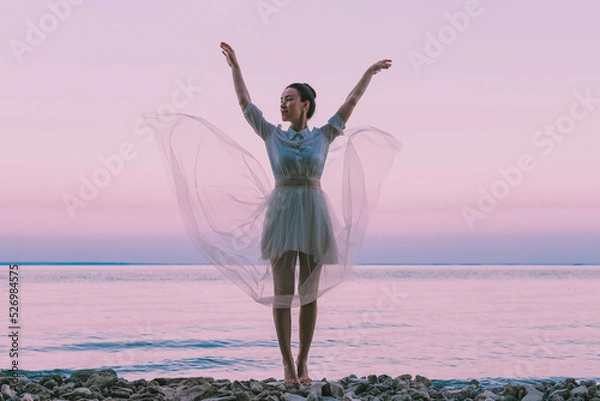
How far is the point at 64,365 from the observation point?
24.7ft

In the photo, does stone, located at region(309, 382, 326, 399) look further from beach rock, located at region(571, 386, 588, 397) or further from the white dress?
beach rock, located at region(571, 386, 588, 397)

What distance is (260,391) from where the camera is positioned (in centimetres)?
458

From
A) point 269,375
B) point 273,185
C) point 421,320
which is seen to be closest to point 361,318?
point 421,320

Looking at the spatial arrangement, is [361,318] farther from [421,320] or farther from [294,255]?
[294,255]

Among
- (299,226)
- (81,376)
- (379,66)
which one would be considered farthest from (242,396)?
(379,66)

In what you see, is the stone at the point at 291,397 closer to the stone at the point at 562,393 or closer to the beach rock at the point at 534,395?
the beach rock at the point at 534,395

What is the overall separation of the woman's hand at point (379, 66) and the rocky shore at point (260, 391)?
230cm

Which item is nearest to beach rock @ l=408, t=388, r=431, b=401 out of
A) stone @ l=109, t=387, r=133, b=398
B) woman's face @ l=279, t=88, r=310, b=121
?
stone @ l=109, t=387, r=133, b=398

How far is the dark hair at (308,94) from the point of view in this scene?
5.12 meters

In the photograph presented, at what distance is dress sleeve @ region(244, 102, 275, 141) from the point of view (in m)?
5.08

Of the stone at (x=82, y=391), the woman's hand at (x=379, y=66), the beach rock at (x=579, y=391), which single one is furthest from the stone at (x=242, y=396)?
the woman's hand at (x=379, y=66)

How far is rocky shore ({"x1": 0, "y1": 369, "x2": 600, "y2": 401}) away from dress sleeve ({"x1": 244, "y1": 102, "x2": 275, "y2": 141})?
1.80 m

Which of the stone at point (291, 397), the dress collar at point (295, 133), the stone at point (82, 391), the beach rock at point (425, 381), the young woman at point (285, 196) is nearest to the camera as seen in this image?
the stone at point (291, 397)

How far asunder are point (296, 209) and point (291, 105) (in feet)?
2.53
